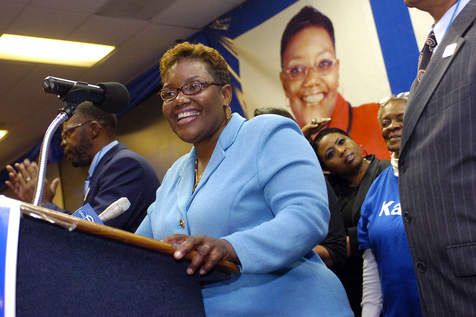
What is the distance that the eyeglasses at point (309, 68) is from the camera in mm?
4645

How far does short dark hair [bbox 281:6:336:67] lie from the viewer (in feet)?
15.4

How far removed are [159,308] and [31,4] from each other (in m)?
4.75

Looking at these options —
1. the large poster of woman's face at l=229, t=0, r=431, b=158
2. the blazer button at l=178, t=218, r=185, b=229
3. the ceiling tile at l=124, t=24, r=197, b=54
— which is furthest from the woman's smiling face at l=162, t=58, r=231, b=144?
the ceiling tile at l=124, t=24, r=197, b=54

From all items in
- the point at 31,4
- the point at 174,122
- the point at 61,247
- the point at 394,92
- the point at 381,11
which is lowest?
the point at 61,247

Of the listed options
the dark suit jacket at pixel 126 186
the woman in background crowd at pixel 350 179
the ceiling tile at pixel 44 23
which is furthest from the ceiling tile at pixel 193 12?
the dark suit jacket at pixel 126 186

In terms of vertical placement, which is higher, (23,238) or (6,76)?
(6,76)

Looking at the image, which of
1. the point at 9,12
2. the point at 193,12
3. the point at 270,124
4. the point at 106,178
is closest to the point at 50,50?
the point at 9,12

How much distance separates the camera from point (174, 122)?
1.65m

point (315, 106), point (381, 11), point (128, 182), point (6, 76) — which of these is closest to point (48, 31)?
point (6, 76)

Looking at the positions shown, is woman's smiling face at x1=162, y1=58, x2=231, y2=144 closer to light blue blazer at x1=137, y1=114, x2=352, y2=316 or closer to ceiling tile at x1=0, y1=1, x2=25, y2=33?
light blue blazer at x1=137, y1=114, x2=352, y2=316

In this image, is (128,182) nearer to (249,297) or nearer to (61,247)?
(249,297)

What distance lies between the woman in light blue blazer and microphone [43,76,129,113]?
0.20 metres

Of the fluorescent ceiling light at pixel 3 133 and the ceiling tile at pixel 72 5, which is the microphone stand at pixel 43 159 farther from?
the fluorescent ceiling light at pixel 3 133

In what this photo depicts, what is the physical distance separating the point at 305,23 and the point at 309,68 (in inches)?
15.1
